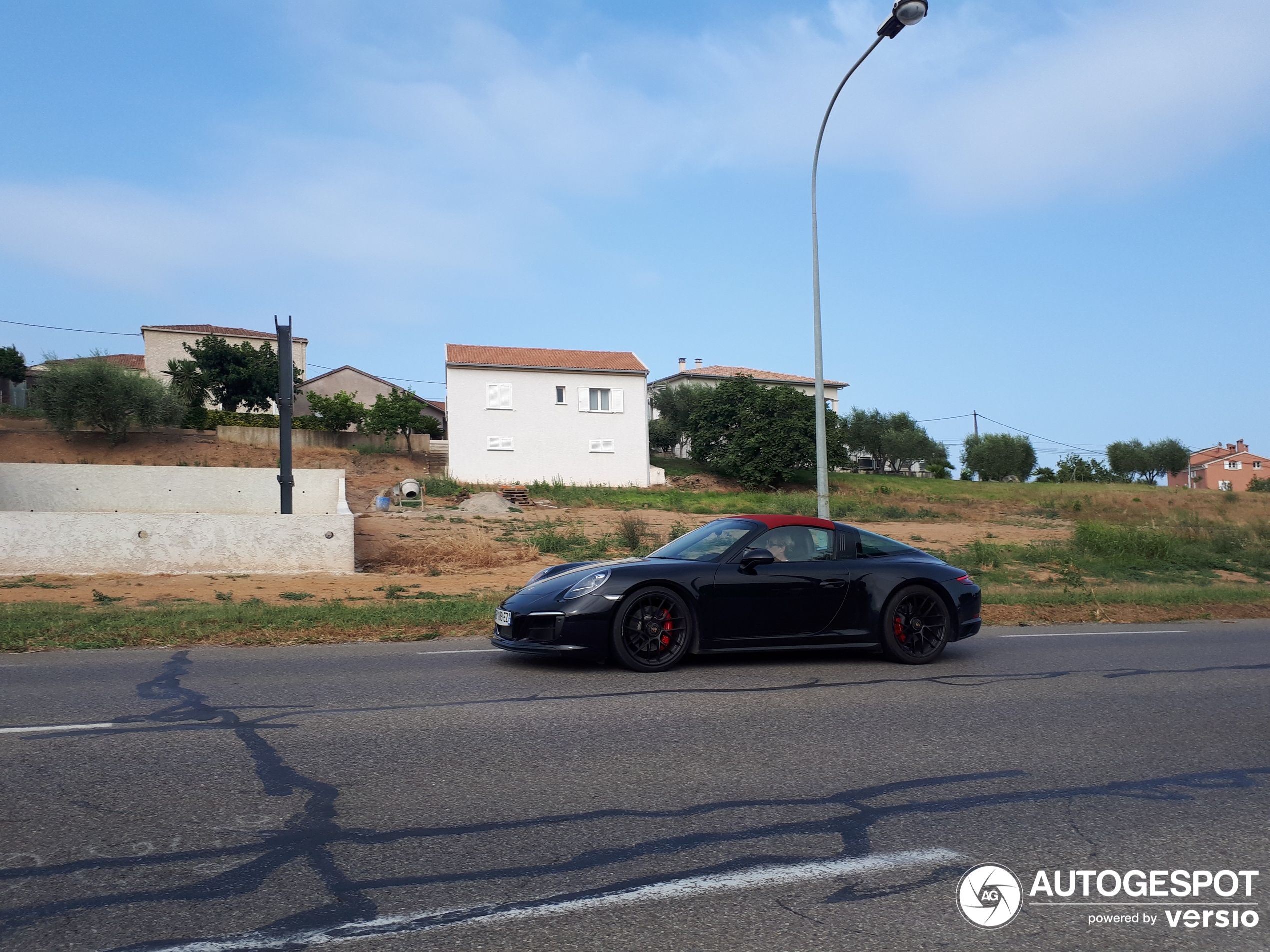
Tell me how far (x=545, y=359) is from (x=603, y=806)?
4595 cm

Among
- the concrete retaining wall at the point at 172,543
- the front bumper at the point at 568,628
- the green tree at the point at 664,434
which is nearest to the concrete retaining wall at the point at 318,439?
the green tree at the point at 664,434

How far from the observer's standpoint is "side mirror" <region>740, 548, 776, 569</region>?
8359mm

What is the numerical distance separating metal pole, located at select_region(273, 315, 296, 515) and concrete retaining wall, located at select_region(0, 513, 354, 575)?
11.1 ft

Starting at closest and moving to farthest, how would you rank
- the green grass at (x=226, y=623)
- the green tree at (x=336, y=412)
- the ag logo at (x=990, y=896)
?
the ag logo at (x=990, y=896) < the green grass at (x=226, y=623) < the green tree at (x=336, y=412)

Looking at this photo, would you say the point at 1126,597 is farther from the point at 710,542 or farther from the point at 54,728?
the point at 54,728

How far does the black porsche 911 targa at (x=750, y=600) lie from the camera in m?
8.02

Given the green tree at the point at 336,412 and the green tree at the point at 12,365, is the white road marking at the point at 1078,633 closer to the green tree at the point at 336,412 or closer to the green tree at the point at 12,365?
the green tree at the point at 336,412

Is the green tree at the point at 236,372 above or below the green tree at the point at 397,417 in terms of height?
above

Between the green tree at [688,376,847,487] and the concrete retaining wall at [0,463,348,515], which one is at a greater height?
the green tree at [688,376,847,487]

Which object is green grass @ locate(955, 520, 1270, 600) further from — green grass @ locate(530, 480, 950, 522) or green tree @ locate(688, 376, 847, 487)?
green tree @ locate(688, 376, 847, 487)

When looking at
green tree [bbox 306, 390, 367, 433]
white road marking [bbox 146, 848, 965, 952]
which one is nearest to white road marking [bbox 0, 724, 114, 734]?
white road marking [bbox 146, 848, 965, 952]

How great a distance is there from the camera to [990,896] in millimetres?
3555

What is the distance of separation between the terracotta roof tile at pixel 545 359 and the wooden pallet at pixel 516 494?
28.4ft

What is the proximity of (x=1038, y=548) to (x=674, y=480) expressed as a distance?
97.2 ft
